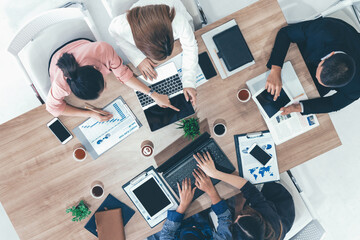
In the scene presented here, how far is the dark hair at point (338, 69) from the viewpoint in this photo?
1261mm

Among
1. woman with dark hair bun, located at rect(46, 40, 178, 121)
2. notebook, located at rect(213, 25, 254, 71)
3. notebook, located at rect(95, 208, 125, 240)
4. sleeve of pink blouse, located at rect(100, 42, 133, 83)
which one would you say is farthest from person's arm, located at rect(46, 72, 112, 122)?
notebook, located at rect(213, 25, 254, 71)

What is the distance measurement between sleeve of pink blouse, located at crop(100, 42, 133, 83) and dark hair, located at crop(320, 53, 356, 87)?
1.15 meters

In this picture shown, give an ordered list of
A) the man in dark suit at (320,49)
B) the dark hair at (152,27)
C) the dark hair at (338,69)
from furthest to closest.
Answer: the man in dark suit at (320,49) < the dark hair at (338,69) < the dark hair at (152,27)

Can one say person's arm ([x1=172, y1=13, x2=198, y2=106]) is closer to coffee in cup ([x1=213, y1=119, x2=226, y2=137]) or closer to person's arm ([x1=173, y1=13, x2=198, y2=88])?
person's arm ([x1=173, y1=13, x2=198, y2=88])

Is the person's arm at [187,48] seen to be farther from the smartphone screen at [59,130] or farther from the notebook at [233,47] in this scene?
the smartphone screen at [59,130]

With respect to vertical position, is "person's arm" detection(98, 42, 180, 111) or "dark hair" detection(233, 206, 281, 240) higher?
"person's arm" detection(98, 42, 180, 111)

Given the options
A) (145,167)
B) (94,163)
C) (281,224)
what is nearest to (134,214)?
(145,167)

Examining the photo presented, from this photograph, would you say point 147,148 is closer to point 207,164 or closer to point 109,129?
point 109,129

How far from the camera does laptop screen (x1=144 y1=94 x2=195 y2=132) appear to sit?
4.73ft

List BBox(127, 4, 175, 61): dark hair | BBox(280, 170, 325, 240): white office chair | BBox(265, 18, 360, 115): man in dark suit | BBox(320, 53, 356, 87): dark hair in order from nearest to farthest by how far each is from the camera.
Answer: BBox(127, 4, 175, 61): dark hair < BBox(320, 53, 356, 87): dark hair < BBox(265, 18, 360, 115): man in dark suit < BBox(280, 170, 325, 240): white office chair

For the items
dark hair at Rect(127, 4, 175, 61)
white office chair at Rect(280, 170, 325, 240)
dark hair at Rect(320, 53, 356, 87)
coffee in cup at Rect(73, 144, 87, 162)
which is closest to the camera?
dark hair at Rect(127, 4, 175, 61)

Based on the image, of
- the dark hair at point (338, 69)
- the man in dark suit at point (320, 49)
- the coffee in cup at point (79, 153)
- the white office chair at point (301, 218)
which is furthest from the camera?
→ the white office chair at point (301, 218)

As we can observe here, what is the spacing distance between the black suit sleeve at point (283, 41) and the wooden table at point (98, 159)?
7 cm

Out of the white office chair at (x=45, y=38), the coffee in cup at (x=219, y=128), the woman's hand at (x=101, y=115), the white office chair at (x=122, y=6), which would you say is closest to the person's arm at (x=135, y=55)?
the white office chair at (x=122, y=6)
